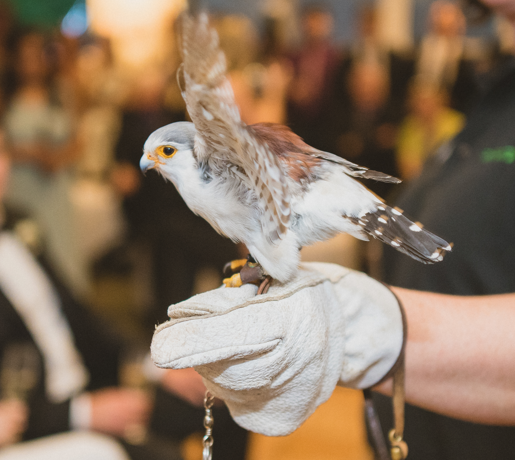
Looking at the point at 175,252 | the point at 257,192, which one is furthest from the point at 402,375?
the point at 175,252

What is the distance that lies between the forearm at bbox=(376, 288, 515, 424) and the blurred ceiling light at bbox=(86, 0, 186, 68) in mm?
3807

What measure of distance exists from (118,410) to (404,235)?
1091 mm

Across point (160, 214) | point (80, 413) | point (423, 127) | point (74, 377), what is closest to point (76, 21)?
point (160, 214)

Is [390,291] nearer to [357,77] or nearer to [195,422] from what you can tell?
[195,422]

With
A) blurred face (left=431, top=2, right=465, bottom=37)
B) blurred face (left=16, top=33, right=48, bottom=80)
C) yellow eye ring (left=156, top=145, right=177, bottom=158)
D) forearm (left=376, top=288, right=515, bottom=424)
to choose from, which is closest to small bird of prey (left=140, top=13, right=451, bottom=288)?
yellow eye ring (left=156, top=145, right=177, bottom=158)

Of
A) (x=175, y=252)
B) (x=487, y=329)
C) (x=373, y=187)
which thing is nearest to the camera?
(x=487, y=329)

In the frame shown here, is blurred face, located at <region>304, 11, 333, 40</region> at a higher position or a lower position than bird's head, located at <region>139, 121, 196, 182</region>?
higher

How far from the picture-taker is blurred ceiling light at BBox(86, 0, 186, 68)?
392 centimetres

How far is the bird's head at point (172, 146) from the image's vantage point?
1.80 ft

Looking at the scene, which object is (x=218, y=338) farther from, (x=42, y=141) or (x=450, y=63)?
(x=450, y=63)

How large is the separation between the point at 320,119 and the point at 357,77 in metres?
0.37

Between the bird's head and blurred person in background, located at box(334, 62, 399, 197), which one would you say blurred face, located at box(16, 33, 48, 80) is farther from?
the bird's head

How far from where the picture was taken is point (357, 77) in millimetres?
2996

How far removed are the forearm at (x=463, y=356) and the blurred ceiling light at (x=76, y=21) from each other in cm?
296
